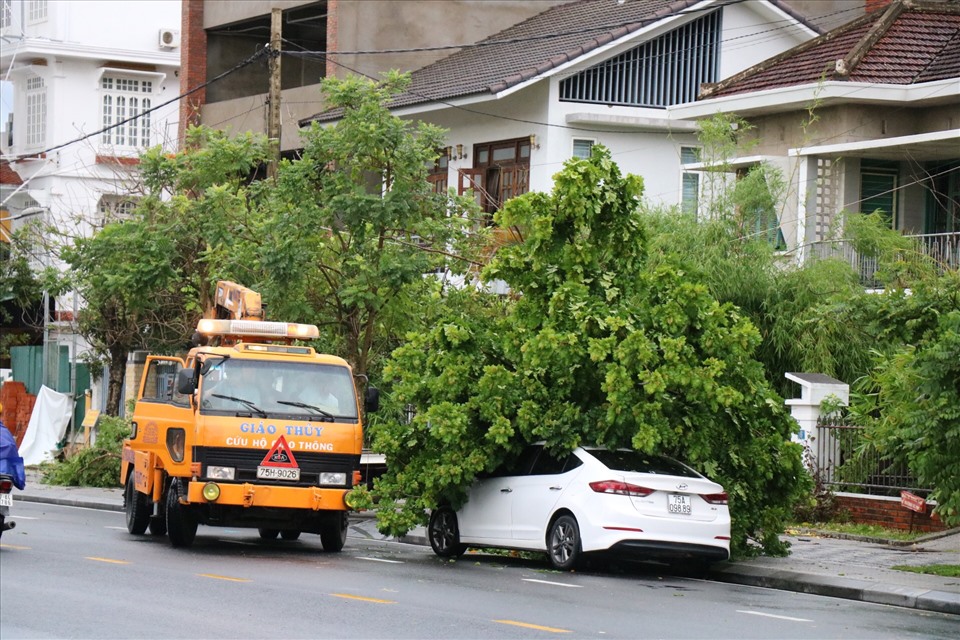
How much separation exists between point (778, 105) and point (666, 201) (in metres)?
5.77

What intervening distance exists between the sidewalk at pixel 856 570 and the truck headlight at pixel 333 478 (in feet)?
11.4

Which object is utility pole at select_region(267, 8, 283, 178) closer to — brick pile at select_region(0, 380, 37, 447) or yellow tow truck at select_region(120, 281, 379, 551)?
yellow tow truck at select_region(120, 281, 379, 551)

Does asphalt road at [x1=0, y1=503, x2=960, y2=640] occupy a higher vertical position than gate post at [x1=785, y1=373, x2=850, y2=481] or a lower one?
lower

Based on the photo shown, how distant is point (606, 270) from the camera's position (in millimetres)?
18750

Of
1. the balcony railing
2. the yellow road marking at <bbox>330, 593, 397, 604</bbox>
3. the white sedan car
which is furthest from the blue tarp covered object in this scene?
the balcony railing

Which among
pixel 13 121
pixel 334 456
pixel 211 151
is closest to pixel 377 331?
pixel 211 151

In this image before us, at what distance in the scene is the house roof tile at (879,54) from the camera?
26578mm

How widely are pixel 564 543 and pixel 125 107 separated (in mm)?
35547

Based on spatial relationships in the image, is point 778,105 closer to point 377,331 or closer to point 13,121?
point 377,331

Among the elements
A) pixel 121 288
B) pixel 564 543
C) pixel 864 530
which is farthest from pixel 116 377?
pixel 564 543

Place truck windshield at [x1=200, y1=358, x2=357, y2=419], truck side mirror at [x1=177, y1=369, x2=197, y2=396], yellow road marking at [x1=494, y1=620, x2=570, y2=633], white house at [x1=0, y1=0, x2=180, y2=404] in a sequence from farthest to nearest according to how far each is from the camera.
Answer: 1. white house at [x1=0, y1=0, x2=180, y2=404]
2. truck windshield at [x1=200, y1=358, x2=357, y2=419]
3. truck side mirror at [x1=177, y1=369, x2=197, y2=396]
4. yellow road marking at [x1=494, y1=620, x2=570, y2=633]

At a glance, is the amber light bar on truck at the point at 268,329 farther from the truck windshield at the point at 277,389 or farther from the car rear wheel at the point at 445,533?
the car rear wheel at the point at 445,533

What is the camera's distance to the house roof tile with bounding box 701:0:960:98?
2658 cm

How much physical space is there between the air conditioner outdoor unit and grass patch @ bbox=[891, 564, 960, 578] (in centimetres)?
3652
